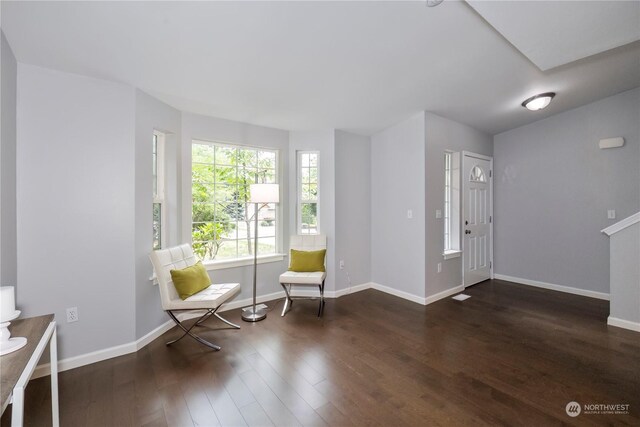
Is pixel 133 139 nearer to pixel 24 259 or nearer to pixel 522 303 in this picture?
pixel 24 259

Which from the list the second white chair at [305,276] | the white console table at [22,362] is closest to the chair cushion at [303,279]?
the second white chair at [305,276]

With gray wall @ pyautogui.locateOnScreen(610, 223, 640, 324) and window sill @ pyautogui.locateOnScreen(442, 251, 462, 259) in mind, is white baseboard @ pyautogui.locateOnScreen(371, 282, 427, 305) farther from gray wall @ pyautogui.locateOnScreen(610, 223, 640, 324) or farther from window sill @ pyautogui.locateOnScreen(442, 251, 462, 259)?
gray wall @ pyautogui.locateOnScreen(610, 223, 640, 324)

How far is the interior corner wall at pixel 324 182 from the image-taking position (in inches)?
156

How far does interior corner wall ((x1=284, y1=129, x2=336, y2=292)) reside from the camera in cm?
396

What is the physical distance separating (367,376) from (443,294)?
226 centimetres

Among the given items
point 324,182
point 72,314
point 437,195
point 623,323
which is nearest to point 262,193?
point 324,182

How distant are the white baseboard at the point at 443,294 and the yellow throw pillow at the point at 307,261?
1.51m

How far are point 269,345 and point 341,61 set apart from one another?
262cm

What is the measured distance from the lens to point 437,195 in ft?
12.5

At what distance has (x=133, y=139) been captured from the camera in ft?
8.17

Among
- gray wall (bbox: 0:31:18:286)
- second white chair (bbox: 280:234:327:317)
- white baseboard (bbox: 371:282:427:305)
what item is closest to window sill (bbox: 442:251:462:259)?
white baseboard (bbox: 371:282:427:305)

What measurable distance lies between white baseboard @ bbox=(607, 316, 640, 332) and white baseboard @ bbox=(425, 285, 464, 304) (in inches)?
61.3

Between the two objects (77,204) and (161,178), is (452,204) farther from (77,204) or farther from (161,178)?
(77,204)

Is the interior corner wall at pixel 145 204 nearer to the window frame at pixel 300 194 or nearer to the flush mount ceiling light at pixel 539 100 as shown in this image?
the window frame at pixel 300 194
